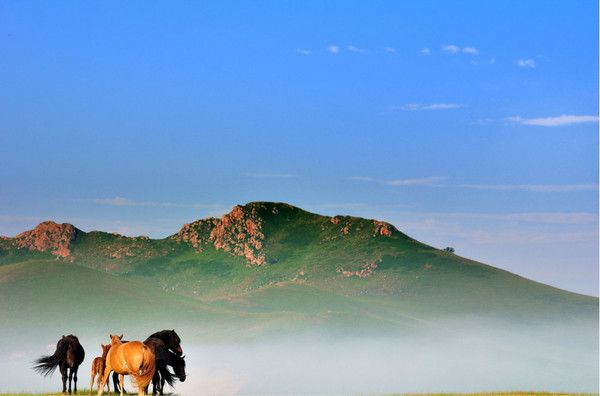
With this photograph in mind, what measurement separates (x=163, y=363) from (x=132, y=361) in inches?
161

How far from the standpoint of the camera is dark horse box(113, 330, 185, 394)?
4434cm

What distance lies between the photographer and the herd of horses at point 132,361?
40.8 metres

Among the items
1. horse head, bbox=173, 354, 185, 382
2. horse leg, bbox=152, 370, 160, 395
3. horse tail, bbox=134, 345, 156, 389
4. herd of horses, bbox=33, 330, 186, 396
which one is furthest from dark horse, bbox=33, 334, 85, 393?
horse tail, bbox=134, 345, 156, 389

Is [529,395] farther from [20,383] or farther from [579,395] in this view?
[20,383]

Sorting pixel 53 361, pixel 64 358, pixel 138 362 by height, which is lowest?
pixel 138 362

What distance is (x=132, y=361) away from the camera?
40719mm

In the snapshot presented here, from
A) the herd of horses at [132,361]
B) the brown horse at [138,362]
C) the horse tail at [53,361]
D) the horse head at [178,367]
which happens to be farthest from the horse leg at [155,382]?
the horse tail at [53,361]

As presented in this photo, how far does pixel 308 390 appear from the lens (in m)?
200

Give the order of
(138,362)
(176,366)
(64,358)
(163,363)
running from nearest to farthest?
(138,362), (163,363), (176,366), (64,358)

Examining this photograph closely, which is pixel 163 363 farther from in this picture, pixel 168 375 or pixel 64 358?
pixel 64 358

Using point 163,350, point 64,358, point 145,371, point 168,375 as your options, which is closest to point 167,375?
point 168,375

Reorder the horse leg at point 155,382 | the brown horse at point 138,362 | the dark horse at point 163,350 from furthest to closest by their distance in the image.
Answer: the dark horse at point 163,350
the horse leg at point 155,382
the brown horse at point 138,362

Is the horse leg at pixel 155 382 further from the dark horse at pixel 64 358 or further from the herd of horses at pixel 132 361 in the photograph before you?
the dark horse at pixel 64 358

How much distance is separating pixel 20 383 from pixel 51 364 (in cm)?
14902
